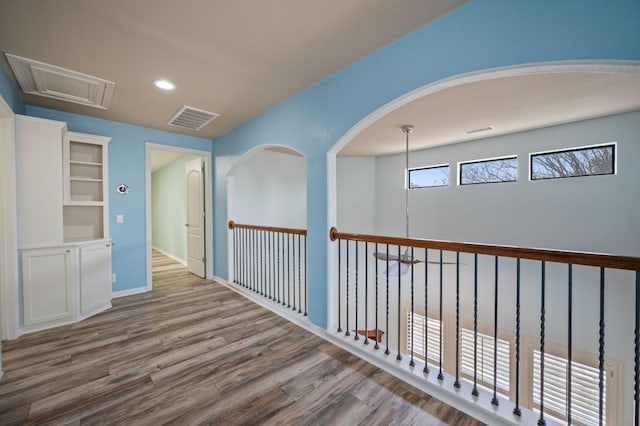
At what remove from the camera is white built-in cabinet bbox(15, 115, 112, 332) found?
2.66 metres

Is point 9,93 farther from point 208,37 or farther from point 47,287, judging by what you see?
point 208,37

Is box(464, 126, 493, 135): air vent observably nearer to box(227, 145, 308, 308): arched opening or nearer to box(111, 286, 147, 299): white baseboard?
box(227, 145, 308, 308): arched opening

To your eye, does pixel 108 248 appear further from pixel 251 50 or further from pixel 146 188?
pixel 251 50

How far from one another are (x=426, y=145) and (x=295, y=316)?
4.13 meters

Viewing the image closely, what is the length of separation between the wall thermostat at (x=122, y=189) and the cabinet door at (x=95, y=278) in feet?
2.87

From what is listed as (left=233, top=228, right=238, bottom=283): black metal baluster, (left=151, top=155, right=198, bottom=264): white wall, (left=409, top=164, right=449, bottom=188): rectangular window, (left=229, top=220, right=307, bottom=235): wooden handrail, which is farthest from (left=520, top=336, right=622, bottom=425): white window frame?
(left=151, top=155, right=198, bottom=264): white wall

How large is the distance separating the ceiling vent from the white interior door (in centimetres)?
186

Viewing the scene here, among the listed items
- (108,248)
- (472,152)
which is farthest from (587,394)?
(108,248)

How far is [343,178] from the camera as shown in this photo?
630 cm

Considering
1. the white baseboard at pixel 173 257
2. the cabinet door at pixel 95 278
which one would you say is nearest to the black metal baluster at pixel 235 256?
the cabinet door at pixel 95 278

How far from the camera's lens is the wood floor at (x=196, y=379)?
1627 mm

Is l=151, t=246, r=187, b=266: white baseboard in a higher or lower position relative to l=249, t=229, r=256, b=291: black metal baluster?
lower

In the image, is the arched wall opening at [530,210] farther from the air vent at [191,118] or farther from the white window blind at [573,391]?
the air vent at [191,118]

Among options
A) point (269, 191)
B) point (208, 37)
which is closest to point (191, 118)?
point (208, 37)
